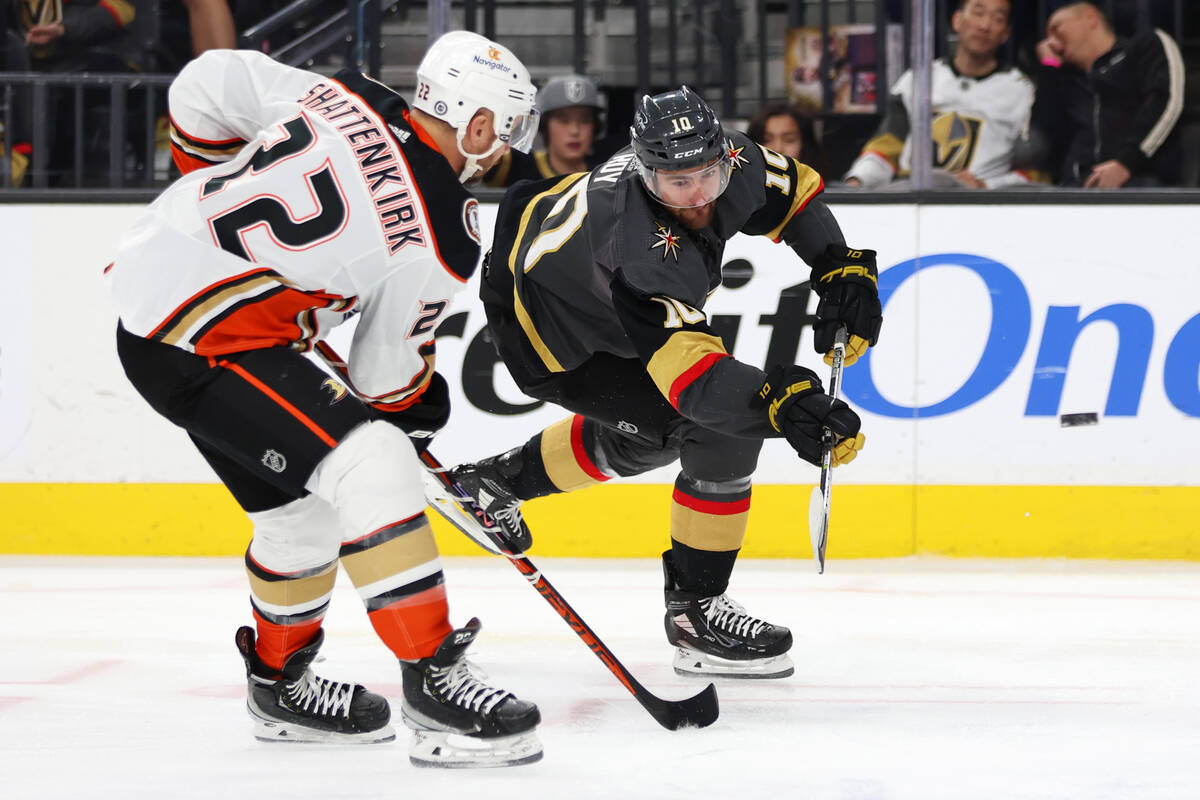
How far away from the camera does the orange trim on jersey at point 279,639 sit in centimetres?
218

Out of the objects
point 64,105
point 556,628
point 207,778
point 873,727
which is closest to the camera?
point 207,778

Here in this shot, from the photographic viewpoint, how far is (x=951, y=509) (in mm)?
3926

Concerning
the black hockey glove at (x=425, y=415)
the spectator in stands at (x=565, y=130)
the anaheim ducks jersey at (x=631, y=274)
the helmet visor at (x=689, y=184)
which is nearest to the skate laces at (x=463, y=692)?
the black hockey glove at (x=425, y=415)

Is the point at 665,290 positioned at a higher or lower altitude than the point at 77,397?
higher

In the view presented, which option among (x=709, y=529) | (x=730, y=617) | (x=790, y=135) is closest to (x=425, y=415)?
(x=709, y=529)

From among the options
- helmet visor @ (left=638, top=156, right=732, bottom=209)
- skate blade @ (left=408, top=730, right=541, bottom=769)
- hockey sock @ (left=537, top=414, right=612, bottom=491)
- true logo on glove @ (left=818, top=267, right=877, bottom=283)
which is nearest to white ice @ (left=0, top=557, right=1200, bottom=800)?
skate blade @ (left=408, top=730, right=541, bottom=769)

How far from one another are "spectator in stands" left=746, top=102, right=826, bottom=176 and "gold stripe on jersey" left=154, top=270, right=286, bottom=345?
2432 mm

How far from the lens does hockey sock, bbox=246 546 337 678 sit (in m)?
2.15

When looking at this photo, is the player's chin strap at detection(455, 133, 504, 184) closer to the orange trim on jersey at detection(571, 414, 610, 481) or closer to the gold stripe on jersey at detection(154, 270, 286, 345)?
the gold stripe on jersey at detection(154, 270, 286, 345)

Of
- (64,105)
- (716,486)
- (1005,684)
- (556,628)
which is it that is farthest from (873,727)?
(64,105)

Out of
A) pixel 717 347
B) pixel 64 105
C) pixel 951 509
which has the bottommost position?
pixel 951 509

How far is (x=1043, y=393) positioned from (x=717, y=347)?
1.94 metres

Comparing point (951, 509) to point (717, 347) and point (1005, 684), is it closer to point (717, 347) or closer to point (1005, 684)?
point (1005, 684)

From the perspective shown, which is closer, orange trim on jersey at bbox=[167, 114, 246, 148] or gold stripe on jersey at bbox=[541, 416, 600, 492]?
orange trim on jersey at bbox=[167, 114, 246, 148]
